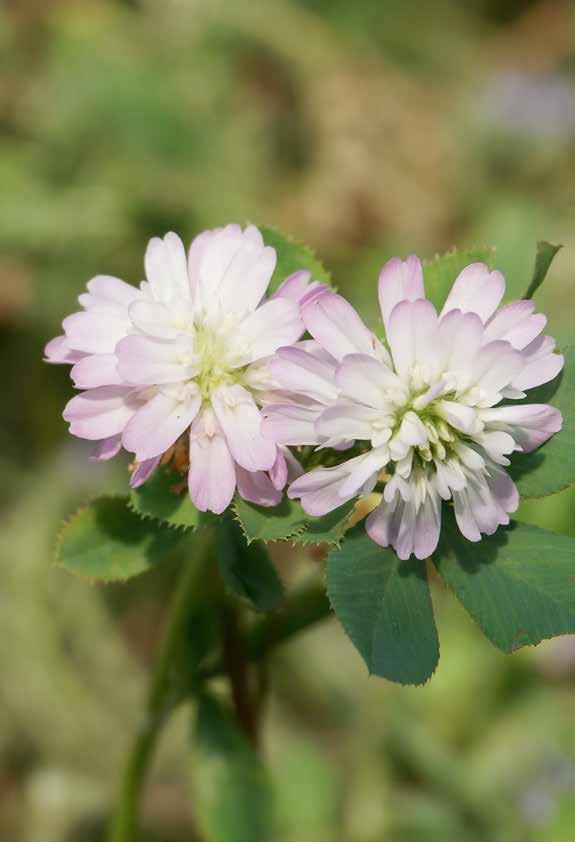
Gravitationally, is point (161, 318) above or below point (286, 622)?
above

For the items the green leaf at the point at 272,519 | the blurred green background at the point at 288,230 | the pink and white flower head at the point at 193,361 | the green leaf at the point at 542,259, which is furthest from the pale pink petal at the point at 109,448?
the blurred green background at the point at 288,230

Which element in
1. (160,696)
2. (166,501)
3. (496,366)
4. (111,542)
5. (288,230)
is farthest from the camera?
(288,230)

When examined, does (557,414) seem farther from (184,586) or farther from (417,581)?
(184,586)

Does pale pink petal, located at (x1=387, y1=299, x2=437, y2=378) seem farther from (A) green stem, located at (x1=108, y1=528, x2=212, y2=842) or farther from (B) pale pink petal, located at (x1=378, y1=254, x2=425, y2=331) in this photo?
(A) green stem, located at (x1=108, y1=528, x2=212, y2=842)

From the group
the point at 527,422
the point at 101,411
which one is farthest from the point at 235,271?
the point at 527,422

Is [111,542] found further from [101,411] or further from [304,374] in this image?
[304,374]

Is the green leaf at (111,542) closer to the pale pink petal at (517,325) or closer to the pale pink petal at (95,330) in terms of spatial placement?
the pale pink petal at (95,330)

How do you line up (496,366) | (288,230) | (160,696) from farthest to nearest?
(288,230) < (160,696) < (496,366)

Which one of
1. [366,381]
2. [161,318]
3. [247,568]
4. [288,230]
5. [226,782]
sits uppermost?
[288,230]

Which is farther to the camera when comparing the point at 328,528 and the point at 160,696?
the point at 160,696
